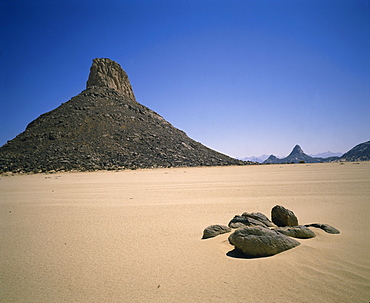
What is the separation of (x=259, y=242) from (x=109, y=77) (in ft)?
218

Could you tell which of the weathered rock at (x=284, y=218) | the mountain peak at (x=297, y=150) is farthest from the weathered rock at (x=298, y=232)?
the mountain peak at (x=297, y=150)

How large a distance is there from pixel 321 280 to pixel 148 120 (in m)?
50.0

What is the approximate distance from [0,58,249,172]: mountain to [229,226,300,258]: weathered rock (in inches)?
1065

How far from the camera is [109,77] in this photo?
61625 mm

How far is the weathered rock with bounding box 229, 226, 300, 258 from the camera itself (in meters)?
3.12

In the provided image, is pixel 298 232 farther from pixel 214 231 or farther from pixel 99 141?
pixel 99 141

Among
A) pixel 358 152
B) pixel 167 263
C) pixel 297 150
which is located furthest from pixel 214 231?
pixel 297 150

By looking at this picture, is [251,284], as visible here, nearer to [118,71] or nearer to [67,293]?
[67,293]

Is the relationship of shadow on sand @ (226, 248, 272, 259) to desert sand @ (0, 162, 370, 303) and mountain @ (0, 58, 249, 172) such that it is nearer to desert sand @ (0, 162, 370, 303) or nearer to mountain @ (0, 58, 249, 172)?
desert sand @ (0, 162, 370, 303)

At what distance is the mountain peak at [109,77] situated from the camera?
59.6 meters

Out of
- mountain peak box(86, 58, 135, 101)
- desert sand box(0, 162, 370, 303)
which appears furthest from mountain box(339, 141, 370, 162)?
mountain peak box(86, 58, 135, 101)

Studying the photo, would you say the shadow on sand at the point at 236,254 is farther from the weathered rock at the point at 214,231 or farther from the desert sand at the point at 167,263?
the weathered rock at the point at 214,231

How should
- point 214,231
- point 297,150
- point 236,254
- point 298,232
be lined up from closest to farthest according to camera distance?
1. point 236,254
2. point 298,232
3. point 214,231
4. point 297,150

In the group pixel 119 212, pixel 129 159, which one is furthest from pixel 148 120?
pixel 119 212
